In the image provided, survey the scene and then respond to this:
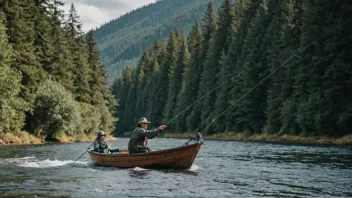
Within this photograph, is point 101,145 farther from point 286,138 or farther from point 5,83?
point 286,138

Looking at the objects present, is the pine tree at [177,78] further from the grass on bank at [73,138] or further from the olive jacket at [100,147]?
the olive jacket at [100,147]

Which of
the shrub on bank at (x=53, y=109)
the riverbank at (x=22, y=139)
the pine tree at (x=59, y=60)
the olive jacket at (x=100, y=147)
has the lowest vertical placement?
the olive jacket at (x=100, y=147)

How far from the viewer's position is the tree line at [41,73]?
118ft

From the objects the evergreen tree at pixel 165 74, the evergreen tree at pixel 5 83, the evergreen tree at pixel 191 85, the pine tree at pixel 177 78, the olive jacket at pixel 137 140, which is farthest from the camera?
the evergreen tree at pixel 165 74

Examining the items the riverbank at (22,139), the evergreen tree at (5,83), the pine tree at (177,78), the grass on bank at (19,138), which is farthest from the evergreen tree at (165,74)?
the evergreen tree at (5,83)

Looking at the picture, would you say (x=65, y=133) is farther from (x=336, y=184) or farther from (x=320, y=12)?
(x=336, y=184)

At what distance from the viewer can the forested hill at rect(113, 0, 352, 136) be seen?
122 ft

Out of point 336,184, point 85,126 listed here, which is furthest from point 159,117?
point 336,184

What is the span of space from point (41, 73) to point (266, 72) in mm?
27091

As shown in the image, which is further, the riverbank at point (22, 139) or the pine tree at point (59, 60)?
the pine tree at point (59, 60)

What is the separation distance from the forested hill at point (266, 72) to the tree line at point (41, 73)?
56.5ft

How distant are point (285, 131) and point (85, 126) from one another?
24.2 metres

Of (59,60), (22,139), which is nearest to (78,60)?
(59,60)

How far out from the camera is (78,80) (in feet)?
201
